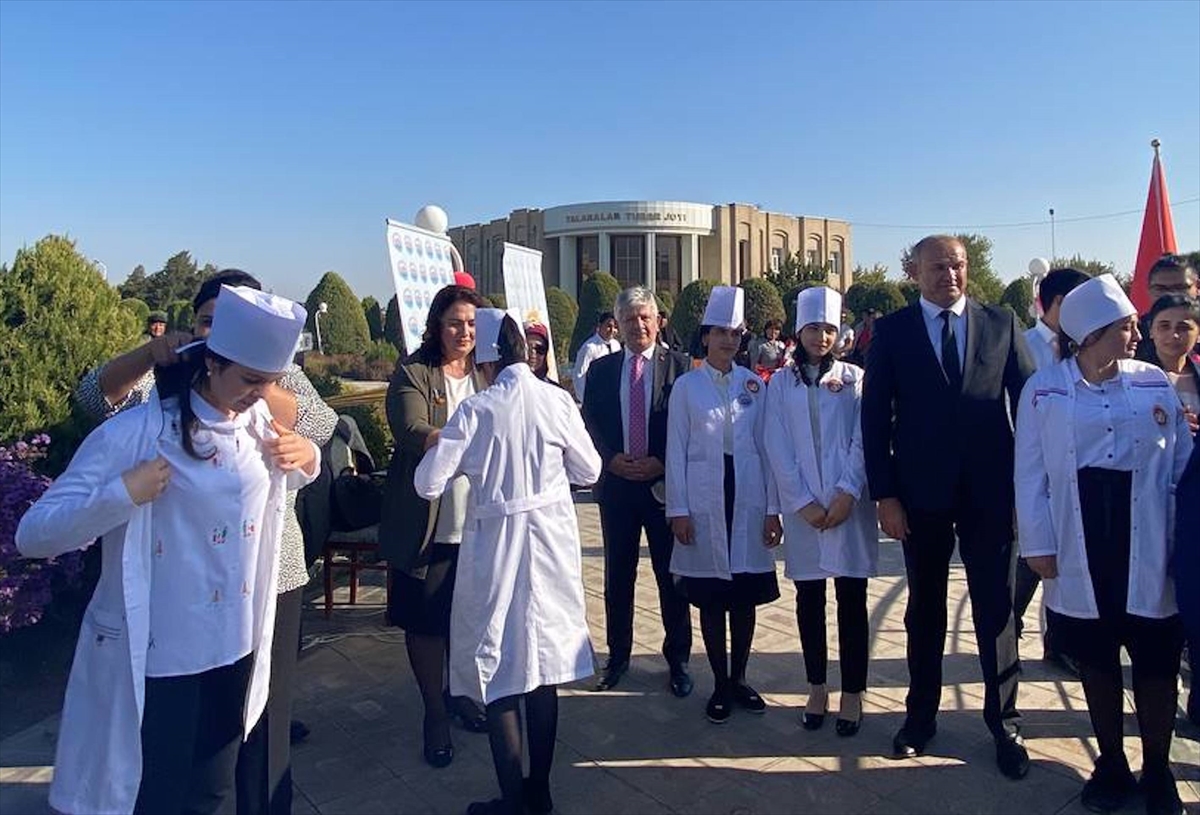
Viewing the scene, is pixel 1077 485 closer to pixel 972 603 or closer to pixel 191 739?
pixel 972 603

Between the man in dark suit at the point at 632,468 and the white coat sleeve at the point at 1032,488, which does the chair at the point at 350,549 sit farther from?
the white coat sleeve at the point at 1032,488

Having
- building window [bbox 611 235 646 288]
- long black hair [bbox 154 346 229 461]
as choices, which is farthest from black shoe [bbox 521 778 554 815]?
building window [bbox 611 235 646 288]

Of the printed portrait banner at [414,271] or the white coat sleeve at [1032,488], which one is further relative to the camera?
the printed portrait banner at [414,271]

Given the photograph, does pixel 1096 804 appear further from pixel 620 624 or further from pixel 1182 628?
pixel 620 624

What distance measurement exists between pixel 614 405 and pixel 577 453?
4.03ft

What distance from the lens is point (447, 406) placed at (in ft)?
11.6

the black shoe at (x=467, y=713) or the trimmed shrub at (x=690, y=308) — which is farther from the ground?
the trimmed shrub at (x=690, y=308)

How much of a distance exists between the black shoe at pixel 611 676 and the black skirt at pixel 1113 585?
83.5 inches

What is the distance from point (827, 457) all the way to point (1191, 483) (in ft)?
4.31

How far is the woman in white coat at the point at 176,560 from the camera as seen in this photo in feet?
6.52

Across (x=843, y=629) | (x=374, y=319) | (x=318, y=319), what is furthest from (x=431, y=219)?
(x=374, y=319)

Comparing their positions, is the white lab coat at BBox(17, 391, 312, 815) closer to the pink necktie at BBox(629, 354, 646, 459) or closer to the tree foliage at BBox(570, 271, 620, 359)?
the pink necktie at BBox(629, 354, 646, 459)

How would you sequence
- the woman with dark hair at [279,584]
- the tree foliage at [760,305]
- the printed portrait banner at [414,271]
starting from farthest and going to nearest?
the tree foliage at [760,305]
the printed portrait banner at [414,271]
the woman with dark hair at [279,584]

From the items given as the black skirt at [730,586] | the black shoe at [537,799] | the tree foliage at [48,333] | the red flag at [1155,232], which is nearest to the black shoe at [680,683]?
the black skirt at [730,586]
